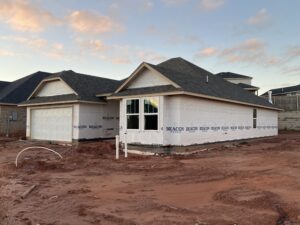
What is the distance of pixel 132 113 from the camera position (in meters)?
18.0

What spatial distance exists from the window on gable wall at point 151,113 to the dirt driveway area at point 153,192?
3073 mm

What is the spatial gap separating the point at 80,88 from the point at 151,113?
823 cm

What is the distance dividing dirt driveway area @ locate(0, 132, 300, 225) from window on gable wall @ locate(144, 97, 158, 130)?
10.1ft

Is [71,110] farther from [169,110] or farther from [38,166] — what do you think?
[38,166]

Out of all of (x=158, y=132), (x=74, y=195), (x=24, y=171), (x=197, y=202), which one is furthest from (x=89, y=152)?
(x=197, y=202)

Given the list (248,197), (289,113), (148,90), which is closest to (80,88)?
(148,90)

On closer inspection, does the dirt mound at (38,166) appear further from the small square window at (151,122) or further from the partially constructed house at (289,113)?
the partially constructed house at (289,113)

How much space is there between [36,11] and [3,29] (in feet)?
6.78

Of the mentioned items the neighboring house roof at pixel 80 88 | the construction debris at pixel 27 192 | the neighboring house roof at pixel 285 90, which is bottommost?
the construction debris at pixel 27 192

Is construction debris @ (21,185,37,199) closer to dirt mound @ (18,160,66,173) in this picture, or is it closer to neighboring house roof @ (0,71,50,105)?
dirt mound @ (18,160,66,173)

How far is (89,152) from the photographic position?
60.3 ft

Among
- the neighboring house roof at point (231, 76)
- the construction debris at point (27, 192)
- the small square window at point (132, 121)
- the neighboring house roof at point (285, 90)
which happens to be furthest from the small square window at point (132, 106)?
the neighboring house roof at point (285, 90)

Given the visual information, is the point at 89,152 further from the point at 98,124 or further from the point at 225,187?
the point at 225,187

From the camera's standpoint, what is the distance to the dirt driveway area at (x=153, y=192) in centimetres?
648
